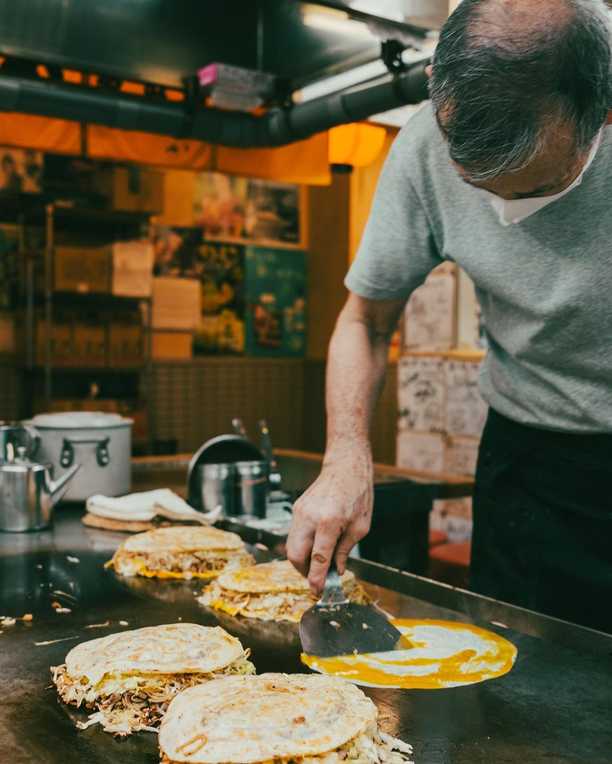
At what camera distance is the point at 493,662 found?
157 cm

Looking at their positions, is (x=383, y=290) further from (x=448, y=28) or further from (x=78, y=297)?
(x=78, y=297)

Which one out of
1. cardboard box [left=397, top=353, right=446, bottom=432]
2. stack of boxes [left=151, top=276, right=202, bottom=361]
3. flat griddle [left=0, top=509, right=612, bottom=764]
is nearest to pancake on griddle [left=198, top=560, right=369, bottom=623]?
flat griddle [left=0, top=509, right=612, bottom=764]

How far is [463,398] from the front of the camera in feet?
17.4

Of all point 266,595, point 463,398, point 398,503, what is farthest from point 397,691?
point 463,398

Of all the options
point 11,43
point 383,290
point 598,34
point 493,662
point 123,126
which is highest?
point 11,43

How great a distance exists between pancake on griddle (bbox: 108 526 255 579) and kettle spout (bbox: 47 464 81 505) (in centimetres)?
46

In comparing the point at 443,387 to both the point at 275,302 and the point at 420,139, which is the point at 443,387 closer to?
the point at 420,139

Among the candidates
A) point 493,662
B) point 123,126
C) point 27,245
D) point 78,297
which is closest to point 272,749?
point 493,662

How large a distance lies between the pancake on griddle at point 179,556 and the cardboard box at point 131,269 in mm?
4825

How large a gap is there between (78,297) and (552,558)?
5.55 meters

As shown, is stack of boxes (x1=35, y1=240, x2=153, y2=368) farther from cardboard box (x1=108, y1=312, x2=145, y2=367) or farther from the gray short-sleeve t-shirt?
the gray short-sleeve t-shirt

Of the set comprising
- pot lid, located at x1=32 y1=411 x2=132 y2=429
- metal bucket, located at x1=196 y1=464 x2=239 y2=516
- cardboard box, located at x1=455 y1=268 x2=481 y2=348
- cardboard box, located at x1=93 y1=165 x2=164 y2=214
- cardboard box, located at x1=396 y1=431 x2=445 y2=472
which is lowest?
cardboard box, located at x1=396 y1=431 x2=445 y2=472

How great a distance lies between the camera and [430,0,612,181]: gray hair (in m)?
1.27

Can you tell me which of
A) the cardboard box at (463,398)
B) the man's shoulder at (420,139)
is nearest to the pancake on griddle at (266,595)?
the man's shoulder at (420,139)
